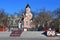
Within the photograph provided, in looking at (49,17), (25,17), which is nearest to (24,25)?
(25,17)

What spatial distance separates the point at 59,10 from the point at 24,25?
17.8m

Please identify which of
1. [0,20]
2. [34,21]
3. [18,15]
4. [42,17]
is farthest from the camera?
[18,15]

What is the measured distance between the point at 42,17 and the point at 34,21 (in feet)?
22.4

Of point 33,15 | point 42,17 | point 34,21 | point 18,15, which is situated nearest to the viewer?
point 42,17

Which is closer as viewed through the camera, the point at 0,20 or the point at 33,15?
the point at 0,20

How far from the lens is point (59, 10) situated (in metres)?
75.5

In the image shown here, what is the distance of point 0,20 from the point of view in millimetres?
73688

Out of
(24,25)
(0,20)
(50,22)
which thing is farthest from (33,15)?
(0,20)

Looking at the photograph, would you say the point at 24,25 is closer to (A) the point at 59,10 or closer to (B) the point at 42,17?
(B) the point at 42,17

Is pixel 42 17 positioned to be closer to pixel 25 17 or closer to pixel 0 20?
pixel 25 17

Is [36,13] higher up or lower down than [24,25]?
higher up

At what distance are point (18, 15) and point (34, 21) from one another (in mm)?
18012

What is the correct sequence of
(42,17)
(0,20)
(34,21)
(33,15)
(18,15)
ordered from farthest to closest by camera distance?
(18,15) → (33,15) → (34,21) → (42,17) → (0,20)

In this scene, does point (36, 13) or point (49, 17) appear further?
point (36, 13)
